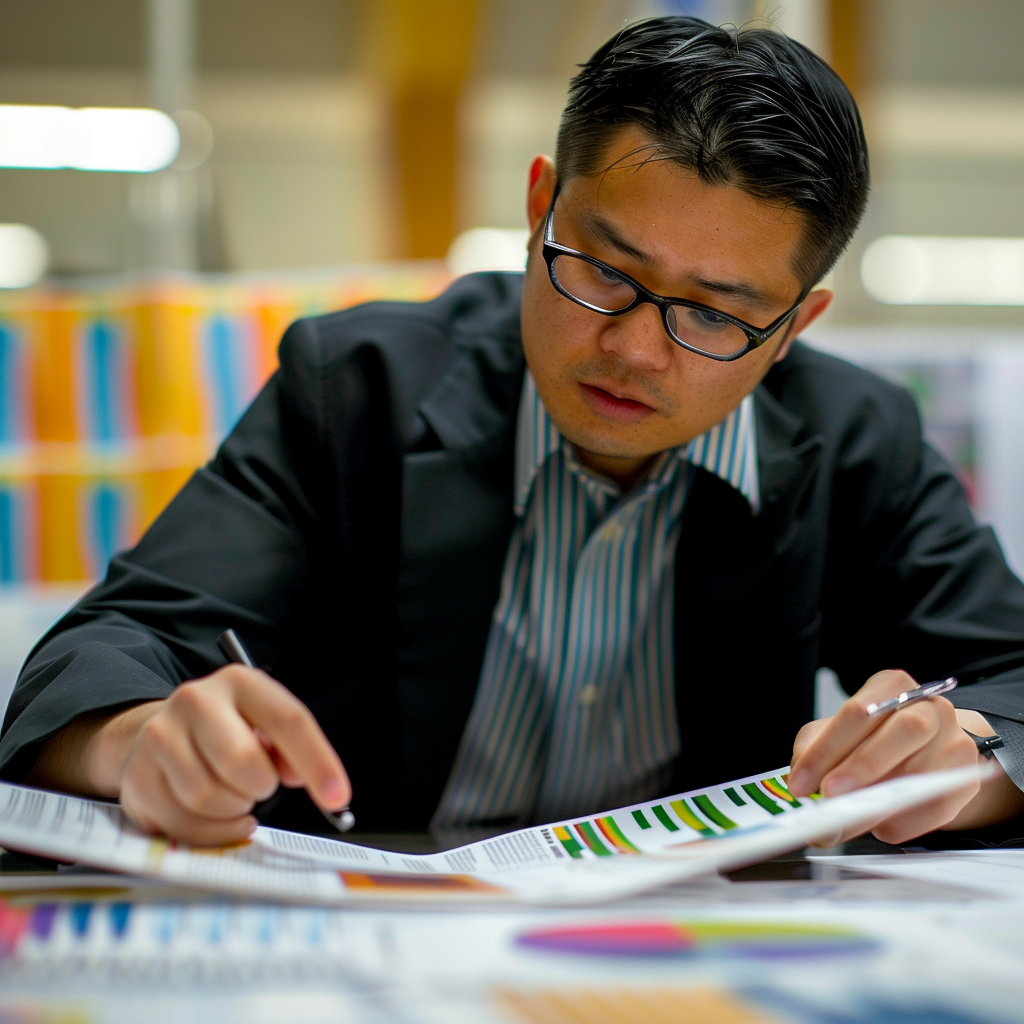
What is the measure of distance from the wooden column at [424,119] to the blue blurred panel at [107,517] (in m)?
3.02

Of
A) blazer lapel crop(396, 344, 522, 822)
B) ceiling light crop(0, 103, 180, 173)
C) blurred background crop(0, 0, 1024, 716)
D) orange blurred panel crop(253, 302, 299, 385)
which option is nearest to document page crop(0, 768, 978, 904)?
blazer lapel crop(396, 344, 522, 822)

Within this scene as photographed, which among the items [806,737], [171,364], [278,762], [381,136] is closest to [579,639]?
[806,737]

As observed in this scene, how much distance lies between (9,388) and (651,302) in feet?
8.47

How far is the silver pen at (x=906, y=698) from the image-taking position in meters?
0.68

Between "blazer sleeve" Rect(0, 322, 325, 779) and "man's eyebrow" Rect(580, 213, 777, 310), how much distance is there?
334 millimetres

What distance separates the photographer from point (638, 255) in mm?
865

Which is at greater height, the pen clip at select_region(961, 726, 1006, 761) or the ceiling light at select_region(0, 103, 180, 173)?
the ceiling light at select_region(0, 103, 180, 173)

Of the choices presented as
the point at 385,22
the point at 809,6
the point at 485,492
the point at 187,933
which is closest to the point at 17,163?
the point at 385,22

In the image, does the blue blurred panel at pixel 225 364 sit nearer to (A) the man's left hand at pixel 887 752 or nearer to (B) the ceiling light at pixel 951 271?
(A) the man's left hand at pixel 887 752

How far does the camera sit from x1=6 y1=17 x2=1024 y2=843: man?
0.88 metres

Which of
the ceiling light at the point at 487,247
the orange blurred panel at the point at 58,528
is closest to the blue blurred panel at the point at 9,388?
the orange blurred panel at the point at 58,528

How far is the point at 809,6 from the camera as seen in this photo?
3.09m

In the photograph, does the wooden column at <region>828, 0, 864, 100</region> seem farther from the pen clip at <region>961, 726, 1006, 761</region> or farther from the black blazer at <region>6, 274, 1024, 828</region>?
the pen clip at <region>961, 726, 1006, 761</region>

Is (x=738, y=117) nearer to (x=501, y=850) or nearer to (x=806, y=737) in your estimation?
(x=806, y=737)
